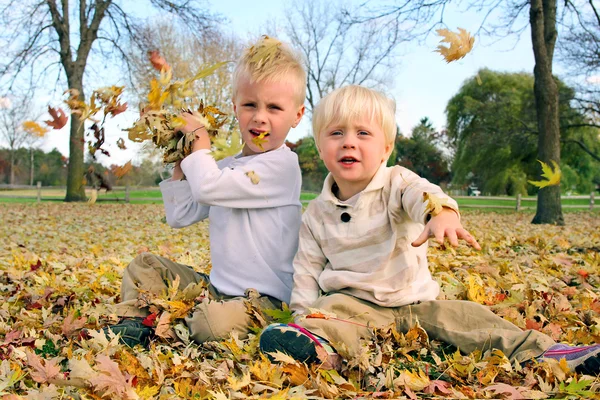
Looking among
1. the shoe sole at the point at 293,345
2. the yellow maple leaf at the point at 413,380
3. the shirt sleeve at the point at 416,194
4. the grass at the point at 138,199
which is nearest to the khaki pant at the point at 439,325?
the shoe sole at the point at 293,345

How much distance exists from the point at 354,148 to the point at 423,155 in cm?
4723

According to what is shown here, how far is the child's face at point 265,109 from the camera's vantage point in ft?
8.27

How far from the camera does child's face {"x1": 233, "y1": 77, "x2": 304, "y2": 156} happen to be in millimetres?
2520

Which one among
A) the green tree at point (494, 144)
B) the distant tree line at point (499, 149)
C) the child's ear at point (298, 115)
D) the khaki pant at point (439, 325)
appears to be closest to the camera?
the khaki pant at point (439, 325)

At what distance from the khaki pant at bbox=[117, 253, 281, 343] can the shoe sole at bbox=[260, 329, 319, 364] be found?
405 millimetres

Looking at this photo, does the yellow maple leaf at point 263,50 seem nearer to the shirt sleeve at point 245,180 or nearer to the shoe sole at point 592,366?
the shirt sleeve at point 245,180

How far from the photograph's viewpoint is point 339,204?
2441mm

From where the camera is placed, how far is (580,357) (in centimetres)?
194

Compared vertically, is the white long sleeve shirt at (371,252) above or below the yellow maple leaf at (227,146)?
below

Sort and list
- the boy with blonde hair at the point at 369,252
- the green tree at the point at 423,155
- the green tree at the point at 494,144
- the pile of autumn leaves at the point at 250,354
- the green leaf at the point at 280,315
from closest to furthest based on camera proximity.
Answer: the pile of autumn leaves at the point at 250,354 < the boy with blonde hair at the point at 369,252 < the green leaf at the point at 280,315 < the green tree at the point at 494,144 < the green tree at the point at 423,155

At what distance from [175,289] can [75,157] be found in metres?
15.6

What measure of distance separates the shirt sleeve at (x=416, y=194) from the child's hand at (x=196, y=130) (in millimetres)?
938

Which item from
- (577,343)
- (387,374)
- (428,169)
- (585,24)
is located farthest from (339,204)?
(428,169)

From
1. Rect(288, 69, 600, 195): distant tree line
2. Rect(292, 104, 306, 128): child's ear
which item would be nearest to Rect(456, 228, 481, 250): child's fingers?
Rect(292, 104, 306, 128): child's ear
